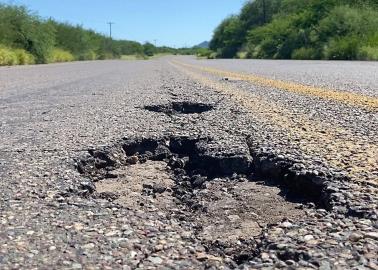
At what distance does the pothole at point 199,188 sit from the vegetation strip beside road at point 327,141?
315 mm

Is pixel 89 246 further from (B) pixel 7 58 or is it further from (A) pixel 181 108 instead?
(B) pixel 7 58

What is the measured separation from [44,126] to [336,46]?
80.5 feet

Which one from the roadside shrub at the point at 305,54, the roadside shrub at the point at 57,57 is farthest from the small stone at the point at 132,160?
the roadside shrub at the point at 57,57

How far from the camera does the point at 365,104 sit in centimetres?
508

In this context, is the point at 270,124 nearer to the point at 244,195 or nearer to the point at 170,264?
the point at 244,195

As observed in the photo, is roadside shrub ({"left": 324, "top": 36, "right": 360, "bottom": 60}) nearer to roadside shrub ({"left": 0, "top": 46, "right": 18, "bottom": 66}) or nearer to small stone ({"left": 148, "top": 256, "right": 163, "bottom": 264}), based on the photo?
roadside shrub ({"left": 0, "top": 46, "right": 18, "bottom": 66})

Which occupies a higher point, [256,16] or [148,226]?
[256,16]

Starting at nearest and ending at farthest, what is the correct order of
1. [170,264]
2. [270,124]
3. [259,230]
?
[170,264], [259,230], [270,124]

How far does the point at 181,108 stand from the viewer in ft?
19.1

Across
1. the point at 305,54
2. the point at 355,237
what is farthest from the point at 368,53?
the point at 355,237

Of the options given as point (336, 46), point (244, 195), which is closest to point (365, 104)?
point (244, 195)

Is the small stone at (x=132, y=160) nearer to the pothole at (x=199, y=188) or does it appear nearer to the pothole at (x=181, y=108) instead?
the pothole at (x=199, y=188)

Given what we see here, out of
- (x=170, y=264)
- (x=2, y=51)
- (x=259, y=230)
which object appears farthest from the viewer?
(x=2, y=51)

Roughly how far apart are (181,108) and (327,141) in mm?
2753
